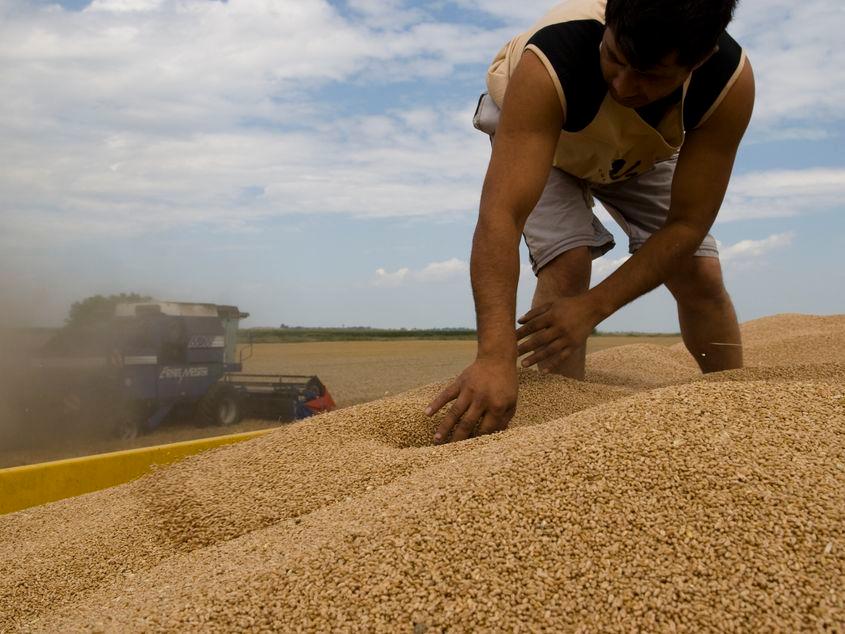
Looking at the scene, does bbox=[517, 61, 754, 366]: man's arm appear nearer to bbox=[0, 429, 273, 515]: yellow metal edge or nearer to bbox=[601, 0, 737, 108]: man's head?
bbox=[601, 0, 737, 108]: man's head

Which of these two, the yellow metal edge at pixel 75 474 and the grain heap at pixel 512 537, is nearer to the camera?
the grain heap at pixel 512 537

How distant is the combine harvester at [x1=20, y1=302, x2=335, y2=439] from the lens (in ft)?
20.4

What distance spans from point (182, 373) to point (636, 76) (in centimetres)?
565

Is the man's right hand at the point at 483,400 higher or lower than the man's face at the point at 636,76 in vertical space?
lower

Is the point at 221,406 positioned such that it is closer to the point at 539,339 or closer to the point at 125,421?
the point at 125,421

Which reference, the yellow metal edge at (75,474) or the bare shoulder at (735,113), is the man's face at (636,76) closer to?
the bare shoulder at (735,113)

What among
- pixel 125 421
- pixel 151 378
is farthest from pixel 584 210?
pixel 125 421

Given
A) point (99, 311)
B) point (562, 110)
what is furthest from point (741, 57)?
point (99, 311)

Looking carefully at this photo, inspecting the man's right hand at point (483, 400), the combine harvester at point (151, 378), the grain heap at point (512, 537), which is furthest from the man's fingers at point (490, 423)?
the combine harvester at point (151, 378)

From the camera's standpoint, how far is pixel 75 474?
2.46 m

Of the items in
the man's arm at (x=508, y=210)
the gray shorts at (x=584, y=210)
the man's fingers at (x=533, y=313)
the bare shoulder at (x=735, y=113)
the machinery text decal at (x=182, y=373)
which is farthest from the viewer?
the machinery text decal at (x=182, y=373)

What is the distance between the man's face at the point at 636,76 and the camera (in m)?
1.83

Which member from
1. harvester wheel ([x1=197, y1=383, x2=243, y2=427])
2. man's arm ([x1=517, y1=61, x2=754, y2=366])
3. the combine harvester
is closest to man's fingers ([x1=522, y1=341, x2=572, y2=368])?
man's arm ([x1=517, y1=61, x2=754, y2=366])

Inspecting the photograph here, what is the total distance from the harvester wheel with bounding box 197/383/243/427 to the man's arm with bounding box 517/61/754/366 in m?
5.15
